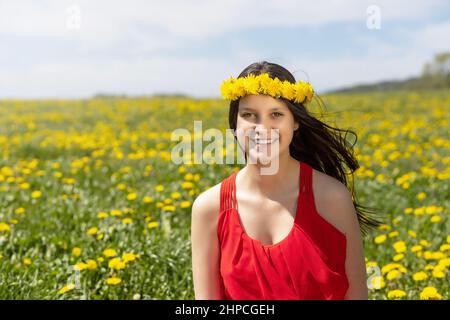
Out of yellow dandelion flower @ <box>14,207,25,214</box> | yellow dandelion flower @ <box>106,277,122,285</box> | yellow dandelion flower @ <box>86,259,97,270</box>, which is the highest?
yellow dandelion flower @ <box>14,207,25,214</box>

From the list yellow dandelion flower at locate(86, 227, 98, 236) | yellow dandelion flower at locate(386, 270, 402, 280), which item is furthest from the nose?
yellow dandelion flower at locate(86, 227, 98, 236)

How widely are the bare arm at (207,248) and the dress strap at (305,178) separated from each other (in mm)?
395

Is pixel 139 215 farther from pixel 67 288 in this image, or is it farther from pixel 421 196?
pixel 421 196

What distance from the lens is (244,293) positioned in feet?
8.14

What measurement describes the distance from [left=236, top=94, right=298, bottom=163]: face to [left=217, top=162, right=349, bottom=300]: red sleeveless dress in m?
0.25

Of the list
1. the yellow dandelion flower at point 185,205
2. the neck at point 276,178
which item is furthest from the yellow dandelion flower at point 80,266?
the neck at point 276,178

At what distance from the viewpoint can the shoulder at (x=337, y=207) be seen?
247 cm

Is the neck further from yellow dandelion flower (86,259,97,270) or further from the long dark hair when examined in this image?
yellow dandelion flower (86,259,97,270)

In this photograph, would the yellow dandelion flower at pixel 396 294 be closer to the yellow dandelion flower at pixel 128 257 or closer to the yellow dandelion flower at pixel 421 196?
the yellow dandelion flower at pixel 128 257

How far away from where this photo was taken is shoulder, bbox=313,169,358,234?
2.47 meters

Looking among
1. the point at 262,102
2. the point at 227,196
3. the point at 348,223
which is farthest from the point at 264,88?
the point at 348,223

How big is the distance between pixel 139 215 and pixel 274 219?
128 inches

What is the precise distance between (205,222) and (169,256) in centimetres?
199

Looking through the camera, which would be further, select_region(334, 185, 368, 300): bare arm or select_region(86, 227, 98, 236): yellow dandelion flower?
select_region(86, 227, 98, 236): yellow dandelion flower
